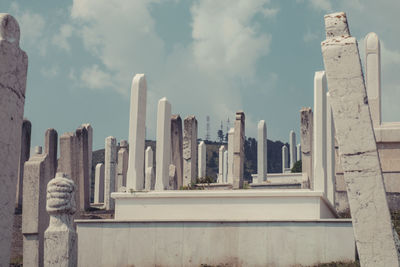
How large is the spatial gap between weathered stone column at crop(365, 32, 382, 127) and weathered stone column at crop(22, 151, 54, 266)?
35.0 ft

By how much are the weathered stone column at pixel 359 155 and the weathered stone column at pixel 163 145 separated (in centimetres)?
851

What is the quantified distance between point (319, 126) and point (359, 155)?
760 centimetres

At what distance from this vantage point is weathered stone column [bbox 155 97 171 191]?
15391 millimetres

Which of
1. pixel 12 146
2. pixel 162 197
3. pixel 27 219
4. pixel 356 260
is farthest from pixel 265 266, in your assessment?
pixel 12 146

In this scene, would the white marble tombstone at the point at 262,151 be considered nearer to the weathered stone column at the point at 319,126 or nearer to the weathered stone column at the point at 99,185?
the weathered stone column at the point at 99,185

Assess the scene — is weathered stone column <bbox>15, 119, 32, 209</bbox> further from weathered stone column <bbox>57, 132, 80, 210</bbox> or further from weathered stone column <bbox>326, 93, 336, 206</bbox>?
weathered stone column <bbox>326, 93, 336, 206</bbox>

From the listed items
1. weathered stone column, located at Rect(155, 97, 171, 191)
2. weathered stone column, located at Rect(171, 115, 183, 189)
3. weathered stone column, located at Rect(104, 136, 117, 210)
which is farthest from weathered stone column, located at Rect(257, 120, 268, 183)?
weathered stone column, located at Rect(155, 97, 171, 191)

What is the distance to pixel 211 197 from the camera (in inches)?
506

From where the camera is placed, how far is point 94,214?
17469mm

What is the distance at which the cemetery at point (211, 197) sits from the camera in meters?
7.19

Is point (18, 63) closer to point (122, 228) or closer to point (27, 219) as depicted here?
point (27, 219)

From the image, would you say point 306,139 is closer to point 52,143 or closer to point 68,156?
point 68,156

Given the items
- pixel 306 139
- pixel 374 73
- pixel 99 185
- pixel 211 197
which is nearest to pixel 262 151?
pixel 306 139

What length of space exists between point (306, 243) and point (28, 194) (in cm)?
547
